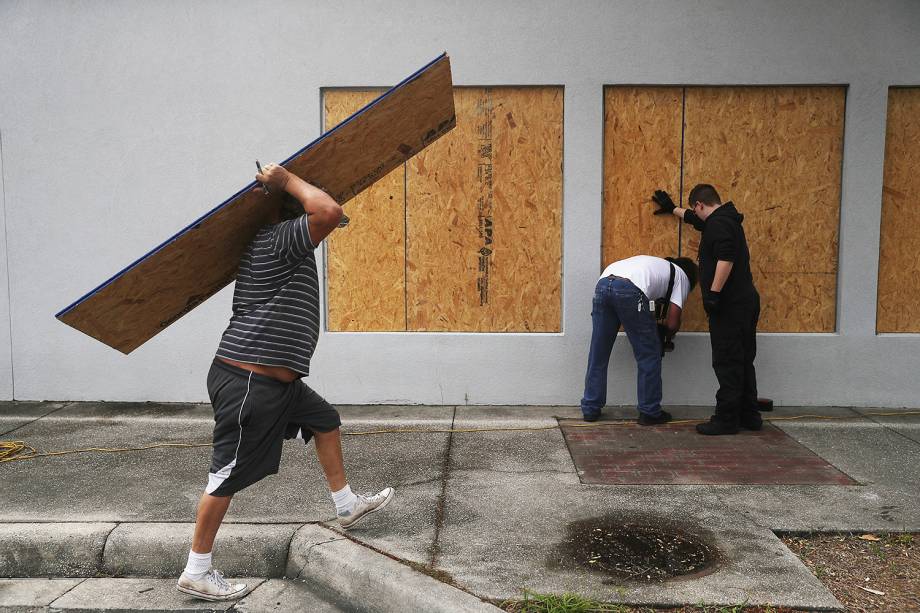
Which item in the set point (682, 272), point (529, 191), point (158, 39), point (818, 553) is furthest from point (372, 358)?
point (818, 553)

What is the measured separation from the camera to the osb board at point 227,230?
347 centimetres

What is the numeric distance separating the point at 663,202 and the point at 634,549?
12.2 feet

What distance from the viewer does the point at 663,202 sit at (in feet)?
22.6

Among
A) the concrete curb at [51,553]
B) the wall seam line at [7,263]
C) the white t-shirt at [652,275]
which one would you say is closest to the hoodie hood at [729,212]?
the white t-shirt at [652,275]

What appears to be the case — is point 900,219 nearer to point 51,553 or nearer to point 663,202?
point 663,202

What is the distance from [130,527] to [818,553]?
3.65m

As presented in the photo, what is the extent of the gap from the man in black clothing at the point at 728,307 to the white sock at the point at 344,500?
10.5 ft

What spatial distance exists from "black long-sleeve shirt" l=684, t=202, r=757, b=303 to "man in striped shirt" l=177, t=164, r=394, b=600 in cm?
352

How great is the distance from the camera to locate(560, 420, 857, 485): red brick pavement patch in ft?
16.7

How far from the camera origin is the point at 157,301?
372cm

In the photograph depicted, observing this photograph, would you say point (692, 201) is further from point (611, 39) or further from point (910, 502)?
point (910, 502)

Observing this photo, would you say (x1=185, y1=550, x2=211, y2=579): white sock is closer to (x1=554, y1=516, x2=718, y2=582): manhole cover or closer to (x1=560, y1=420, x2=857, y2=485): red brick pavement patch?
(x1=554, y1=516, x2=718, y2=582): manhole cover

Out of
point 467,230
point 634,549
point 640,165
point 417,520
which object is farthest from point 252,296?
point 640,165

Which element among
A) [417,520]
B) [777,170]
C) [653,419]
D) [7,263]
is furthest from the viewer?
[7,263]
